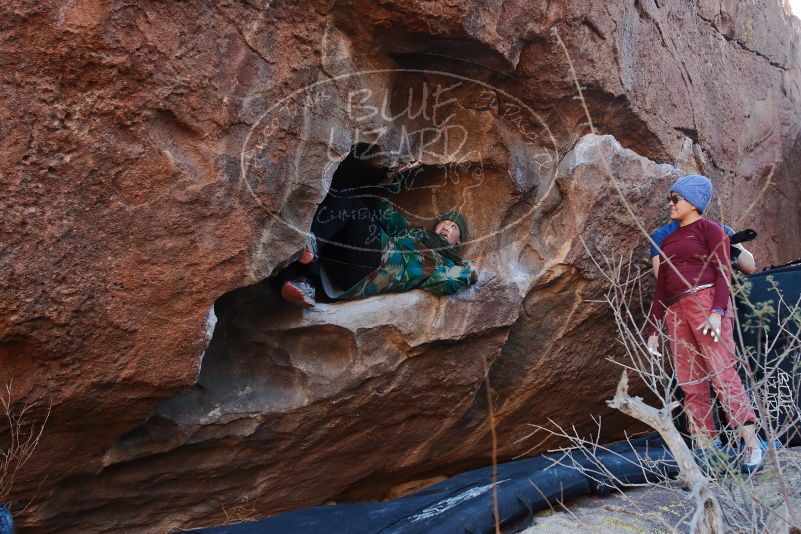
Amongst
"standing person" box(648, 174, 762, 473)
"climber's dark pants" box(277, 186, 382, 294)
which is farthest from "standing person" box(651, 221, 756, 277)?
"climber's dark pants" box(277, 186, 382, 294)

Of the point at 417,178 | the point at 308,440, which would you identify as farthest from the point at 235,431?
the point at 417,178

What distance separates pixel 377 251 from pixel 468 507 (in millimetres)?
1123

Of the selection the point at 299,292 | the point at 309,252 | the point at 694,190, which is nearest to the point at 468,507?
the point at 299,292

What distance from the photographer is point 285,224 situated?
103 inches

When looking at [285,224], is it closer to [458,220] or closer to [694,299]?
[458,220]

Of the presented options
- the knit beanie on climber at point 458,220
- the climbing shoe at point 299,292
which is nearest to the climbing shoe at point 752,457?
the knit beanie on climber at point 458,220

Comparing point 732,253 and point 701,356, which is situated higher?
point 732,253

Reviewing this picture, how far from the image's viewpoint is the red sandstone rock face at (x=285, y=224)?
2.20 m

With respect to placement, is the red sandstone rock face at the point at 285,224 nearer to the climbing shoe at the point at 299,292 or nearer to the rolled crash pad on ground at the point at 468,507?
the climbing shoe at the point at 299,292

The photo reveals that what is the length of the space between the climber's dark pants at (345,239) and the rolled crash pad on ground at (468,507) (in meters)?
0.92

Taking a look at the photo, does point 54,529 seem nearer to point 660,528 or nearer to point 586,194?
point 660,528

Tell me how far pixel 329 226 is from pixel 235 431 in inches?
35.3

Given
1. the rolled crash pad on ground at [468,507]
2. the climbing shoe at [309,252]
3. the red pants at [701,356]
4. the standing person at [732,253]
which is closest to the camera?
the rolled crash pad on ground at [468,507]

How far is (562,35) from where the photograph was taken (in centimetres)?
312
